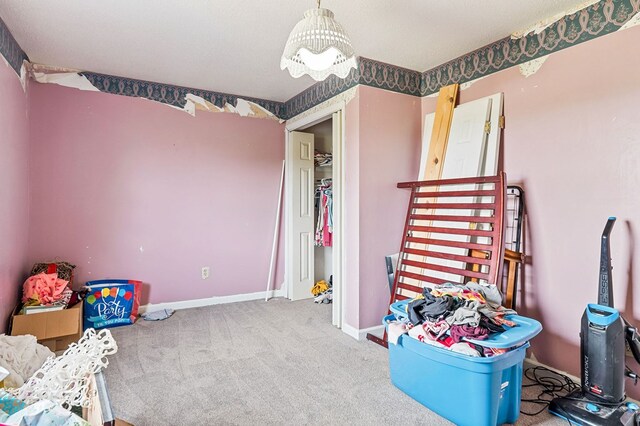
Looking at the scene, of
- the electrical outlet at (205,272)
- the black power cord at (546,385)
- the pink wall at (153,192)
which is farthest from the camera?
the electrical outlet at (205,272)

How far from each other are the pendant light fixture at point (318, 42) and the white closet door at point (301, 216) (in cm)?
260

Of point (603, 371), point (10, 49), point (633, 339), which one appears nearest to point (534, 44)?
point (633, 339)

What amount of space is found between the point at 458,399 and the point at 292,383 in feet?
3.29

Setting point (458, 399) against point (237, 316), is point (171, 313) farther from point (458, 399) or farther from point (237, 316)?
point (458, 399)

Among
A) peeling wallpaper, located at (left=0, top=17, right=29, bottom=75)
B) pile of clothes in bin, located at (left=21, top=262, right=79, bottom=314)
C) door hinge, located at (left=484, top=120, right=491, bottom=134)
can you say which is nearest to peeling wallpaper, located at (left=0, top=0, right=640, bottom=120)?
peeling wallpaper, located at (left=0, top=17, right=29, bottom=75)

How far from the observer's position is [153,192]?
3.76m

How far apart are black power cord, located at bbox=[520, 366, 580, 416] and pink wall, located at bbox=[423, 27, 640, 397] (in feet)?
0.28

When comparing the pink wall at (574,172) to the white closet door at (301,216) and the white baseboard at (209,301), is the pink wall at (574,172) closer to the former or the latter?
the white closet door at (301,216)

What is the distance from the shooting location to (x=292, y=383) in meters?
2.30

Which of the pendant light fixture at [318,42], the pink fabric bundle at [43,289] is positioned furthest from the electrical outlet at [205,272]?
the pendant light fixture at [318,42]

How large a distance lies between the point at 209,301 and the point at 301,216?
1436 millimetres

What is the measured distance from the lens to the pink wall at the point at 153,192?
333 centimetres

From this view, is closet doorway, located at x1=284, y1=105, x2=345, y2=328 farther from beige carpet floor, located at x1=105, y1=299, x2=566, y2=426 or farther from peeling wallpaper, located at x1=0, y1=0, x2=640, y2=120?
beige carpet floor, located at x1=105, y1=299, x2=566, y2=426

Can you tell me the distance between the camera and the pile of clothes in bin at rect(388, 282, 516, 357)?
180 centimetres
